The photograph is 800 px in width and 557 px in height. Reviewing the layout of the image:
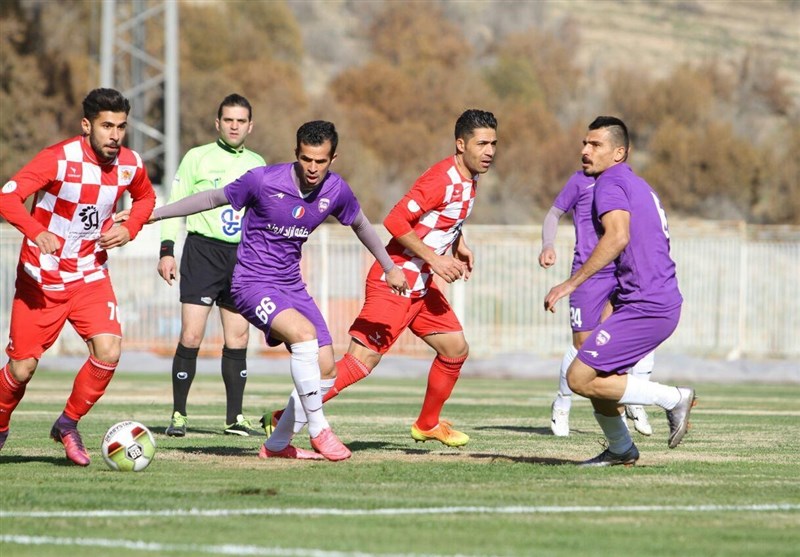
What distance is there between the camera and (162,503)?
663cm

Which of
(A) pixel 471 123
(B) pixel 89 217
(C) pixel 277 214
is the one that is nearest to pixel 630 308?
(A) pixel 471 123

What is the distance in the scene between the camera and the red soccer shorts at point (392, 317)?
31.1 ft

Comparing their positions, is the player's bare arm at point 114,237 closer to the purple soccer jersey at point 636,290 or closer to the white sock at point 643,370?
the purple soccer jersey at point 636,290

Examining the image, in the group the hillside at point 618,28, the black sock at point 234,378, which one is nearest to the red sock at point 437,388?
the black sock at point 234,378

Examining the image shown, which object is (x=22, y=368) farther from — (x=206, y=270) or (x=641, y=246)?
(x=641, y=246)

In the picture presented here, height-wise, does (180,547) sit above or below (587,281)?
below

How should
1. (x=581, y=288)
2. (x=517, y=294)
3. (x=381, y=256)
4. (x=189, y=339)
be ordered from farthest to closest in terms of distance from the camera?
(x=517, y=294) < (x=189, y=339) < (x=581, y=288) < (x=381, y=256)

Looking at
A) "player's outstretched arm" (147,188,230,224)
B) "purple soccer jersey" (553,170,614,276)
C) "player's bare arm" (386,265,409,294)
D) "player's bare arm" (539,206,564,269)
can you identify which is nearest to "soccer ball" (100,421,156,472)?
"player's outstretched arm" (147,188,230,224)

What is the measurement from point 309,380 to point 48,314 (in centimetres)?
159

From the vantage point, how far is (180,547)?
5.54 metres

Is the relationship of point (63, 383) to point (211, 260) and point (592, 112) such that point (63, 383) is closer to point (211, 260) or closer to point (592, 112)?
point (211, 260)

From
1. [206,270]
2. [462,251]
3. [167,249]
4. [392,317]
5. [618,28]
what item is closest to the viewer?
[392,317]

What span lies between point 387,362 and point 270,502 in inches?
645

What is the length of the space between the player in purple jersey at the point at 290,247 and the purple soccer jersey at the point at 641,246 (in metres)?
1.42
